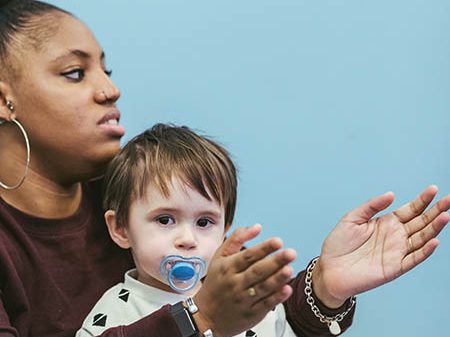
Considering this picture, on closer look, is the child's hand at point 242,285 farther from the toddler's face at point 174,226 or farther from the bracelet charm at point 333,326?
the bracelet charm at point 333,326

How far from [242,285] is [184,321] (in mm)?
111

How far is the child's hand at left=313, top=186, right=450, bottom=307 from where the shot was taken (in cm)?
114

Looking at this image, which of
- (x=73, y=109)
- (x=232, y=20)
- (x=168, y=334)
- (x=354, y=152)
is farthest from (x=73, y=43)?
(x=354, y=152)

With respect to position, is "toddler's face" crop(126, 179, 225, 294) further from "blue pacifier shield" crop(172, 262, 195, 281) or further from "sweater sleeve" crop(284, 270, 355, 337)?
"sweater sleeve" crop(284, 270, 355, 337)

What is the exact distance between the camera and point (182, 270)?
1128 mm

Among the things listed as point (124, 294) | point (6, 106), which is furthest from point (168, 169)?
point (6, 106)

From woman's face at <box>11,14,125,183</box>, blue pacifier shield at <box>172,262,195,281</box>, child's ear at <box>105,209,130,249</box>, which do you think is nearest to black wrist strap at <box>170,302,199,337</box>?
blue pacifier shield at <box>172,262,195,281</box>

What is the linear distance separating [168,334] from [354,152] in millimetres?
939

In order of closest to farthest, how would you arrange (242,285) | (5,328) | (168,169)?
(242,285)
(5,328)
(168,169)

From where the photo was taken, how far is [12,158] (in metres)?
1.31

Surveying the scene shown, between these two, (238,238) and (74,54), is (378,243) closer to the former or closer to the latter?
(238,238)

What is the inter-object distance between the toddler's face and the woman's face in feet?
0.49

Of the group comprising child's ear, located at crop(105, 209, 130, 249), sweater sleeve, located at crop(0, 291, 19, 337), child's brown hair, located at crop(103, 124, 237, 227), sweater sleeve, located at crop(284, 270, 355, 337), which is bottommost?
sweater sleeve, located at crop(0, 291, 19, 337)

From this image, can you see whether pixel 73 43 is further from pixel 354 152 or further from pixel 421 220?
pixel 354 152
